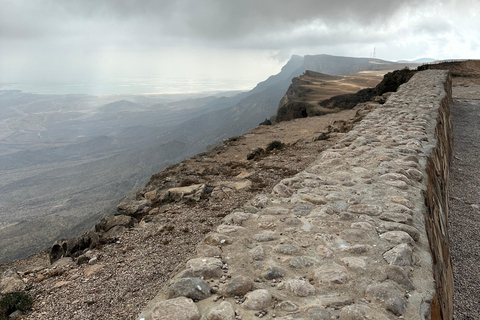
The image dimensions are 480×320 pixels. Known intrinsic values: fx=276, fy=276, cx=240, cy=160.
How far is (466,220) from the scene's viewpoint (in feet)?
21.1

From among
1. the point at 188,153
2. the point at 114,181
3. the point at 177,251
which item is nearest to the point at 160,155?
the point at 188,153

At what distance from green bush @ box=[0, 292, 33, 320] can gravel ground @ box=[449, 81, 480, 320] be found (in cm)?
621

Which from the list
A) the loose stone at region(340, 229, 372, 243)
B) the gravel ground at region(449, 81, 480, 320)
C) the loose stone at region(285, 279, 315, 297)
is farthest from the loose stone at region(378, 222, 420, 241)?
the gravel ground at region(449, 81, 480, 320)

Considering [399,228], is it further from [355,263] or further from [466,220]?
[466,220]

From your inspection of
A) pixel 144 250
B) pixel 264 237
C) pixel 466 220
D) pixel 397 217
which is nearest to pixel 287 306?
pixel 264 237

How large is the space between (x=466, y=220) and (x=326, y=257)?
228 inches

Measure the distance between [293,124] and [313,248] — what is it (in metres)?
17.7

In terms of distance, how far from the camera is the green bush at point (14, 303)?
365cm

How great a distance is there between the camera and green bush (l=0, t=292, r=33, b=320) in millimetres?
3651

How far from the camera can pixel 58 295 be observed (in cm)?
409

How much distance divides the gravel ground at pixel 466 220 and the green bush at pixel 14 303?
621 centimetres

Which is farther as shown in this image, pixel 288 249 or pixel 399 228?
pixel 399 228

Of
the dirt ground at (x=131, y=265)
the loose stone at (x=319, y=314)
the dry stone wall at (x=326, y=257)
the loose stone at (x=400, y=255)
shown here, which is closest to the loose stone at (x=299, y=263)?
the dry stone wall at (x=326, y=257)

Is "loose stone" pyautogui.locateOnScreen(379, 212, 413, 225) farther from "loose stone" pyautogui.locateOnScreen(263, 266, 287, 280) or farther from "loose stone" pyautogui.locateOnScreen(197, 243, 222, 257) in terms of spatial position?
"loose stone" pyautogui.locateOnScreen(197, 243, 222, 257)
